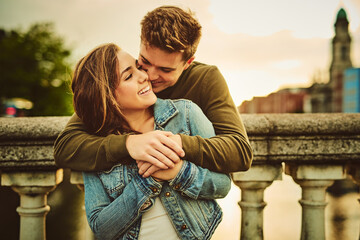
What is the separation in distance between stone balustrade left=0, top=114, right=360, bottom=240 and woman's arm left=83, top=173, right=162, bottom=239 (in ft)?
2.39

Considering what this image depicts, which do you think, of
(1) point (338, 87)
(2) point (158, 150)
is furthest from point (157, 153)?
(1) point (338, 87)

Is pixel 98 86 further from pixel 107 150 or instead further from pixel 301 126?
pixel 301 126

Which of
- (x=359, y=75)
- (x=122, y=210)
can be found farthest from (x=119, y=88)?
(x=359, y=75)

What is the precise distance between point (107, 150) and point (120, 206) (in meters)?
0.26

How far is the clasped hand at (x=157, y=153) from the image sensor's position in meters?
1.45

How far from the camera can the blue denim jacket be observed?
1.52 m

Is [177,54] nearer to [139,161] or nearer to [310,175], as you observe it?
[139,161]

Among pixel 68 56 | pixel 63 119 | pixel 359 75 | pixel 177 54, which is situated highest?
pixel 359 75

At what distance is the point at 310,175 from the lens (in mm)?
2346

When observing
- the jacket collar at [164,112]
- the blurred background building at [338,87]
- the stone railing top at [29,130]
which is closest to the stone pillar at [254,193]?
the jacket collar at [164,112]

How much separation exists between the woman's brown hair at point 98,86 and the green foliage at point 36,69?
25385mm

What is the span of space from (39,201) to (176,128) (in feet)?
4.19

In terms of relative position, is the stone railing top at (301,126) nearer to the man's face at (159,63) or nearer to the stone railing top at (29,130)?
the man's face at (159,63)

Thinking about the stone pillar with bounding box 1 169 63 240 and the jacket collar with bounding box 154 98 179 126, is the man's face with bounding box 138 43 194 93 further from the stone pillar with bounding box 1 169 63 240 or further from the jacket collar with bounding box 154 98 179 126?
the stone pillar with bounding box 1 169 63 240
